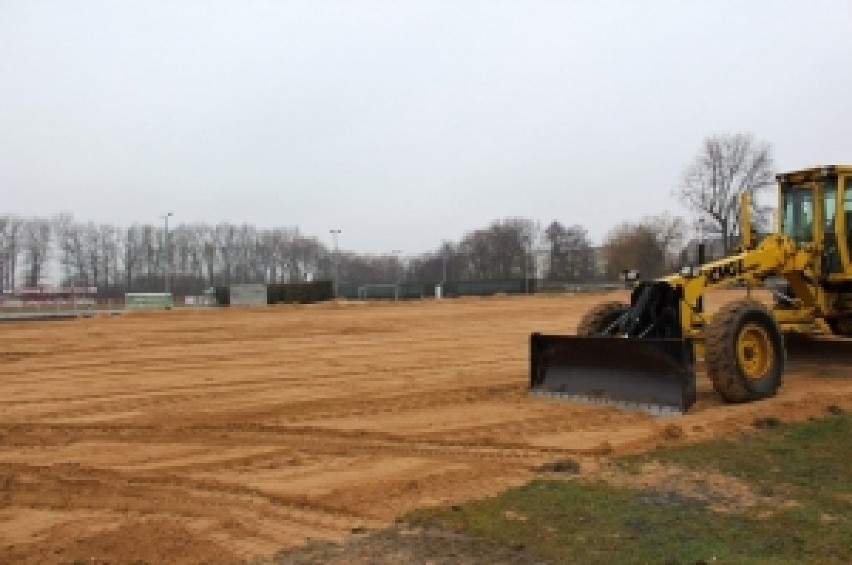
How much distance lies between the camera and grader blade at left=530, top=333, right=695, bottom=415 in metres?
9.06

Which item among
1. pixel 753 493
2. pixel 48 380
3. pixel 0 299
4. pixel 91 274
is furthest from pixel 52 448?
pixel 91 274

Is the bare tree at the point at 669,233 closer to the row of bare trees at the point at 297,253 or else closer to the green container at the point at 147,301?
the row of bare trees at the point at 297,253

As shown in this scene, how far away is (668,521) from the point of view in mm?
5500

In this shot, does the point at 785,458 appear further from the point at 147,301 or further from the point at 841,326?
the point at 147,301

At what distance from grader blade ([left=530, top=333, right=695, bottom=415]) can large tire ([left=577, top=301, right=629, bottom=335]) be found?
916 mm

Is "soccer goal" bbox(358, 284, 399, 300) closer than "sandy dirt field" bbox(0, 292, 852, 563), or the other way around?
"sandy dirt field" bbox(0, 292, 852, 563)

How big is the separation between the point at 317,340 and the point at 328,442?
11716mm

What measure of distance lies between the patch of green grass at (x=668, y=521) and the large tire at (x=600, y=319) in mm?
4137

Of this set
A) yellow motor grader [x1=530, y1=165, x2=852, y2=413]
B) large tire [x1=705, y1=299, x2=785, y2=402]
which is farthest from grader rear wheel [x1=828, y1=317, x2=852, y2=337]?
large tire [x1=705, y1=299, x2=785, y2=402]

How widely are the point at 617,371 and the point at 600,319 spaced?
1723 millimetres

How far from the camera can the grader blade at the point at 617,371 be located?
906cm

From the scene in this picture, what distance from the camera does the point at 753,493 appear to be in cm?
621

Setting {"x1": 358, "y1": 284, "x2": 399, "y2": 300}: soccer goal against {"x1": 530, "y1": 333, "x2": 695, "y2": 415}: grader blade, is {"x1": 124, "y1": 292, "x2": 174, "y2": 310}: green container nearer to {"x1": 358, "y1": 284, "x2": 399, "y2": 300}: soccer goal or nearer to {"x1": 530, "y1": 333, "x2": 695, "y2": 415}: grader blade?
{"x1": 358, "y1": 284, "x2": 399, "y2": 300}: soccer goal

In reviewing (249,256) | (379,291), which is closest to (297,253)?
(249,256)
